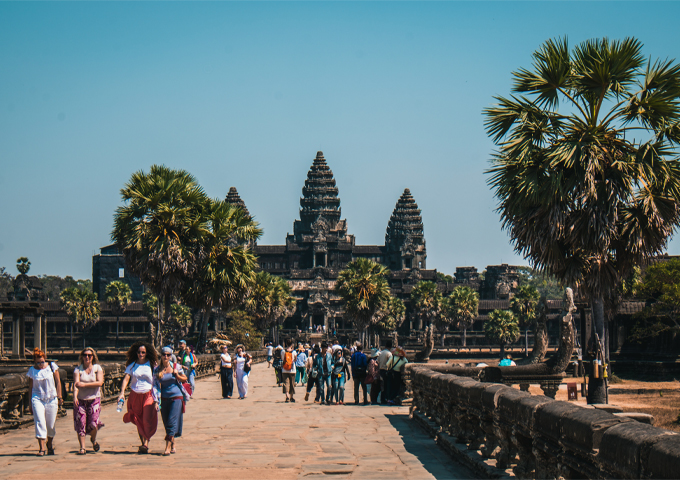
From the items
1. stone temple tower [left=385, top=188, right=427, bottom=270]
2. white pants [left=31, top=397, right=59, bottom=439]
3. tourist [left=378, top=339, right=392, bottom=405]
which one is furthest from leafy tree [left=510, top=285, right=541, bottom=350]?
white pants [left=31, top=397, right=59, bottom=439]

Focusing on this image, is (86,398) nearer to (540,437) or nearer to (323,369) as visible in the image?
(540,437)

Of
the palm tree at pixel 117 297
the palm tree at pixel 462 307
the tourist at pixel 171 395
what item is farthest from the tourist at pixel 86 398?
the palm tree at pixel 117 297

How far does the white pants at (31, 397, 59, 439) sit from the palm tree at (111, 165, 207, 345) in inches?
657

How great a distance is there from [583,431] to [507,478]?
8.66 feet

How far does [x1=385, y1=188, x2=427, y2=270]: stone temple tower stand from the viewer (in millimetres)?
124438

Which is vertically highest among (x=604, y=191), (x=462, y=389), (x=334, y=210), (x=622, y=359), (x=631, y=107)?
(x=334, y=210)

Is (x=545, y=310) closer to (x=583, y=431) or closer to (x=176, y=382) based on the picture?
(x=176, y=382)

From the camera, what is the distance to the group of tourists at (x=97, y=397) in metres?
10.7

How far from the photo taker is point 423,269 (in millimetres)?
120938

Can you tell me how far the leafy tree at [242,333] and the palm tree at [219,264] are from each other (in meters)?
18.2

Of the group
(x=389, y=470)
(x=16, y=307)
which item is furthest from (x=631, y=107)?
(x=16, y=307)

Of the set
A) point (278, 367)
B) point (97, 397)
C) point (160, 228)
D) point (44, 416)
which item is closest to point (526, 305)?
point (278, 367)

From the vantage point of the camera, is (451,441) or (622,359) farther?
(622,359)

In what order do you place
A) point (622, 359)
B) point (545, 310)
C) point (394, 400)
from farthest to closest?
point (622, 359)
point (545, 310)
point (394, 400)
